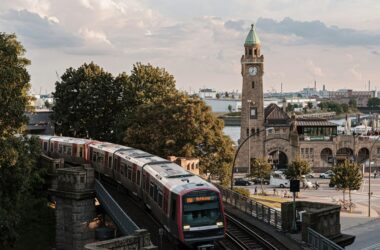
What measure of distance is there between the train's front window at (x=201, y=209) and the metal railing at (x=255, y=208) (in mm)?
5504

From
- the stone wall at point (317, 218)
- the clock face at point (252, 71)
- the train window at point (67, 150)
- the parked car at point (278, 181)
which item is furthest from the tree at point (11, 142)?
the clock face at point (252, 71)

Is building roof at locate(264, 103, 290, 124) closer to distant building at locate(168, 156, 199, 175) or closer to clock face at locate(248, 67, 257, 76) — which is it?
clock face at locate(248, 67, 257, 76)

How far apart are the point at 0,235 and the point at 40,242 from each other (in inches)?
397

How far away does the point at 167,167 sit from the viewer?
1139 inches

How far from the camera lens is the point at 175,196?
23.9 m

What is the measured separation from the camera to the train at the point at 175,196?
2344cm

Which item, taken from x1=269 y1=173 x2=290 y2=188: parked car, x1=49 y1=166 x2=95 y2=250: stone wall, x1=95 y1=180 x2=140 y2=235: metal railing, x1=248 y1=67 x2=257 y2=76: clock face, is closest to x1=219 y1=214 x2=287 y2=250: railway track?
x1=95 y1=180 x2=140 y2=235: metal railing

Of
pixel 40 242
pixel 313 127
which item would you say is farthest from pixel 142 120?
pixel 313 127

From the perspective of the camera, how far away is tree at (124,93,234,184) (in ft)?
168

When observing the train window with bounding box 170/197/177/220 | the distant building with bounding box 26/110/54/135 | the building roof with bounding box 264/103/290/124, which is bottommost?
the train window with bounding box 170/197/177/220

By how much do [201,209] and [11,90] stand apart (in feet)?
41.6

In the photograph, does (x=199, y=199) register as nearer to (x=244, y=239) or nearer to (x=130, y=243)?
(x=130, y=243)

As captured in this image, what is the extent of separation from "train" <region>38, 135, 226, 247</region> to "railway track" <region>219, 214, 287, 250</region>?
2092mm

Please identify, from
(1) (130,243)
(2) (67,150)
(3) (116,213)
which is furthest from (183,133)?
(1) (130,243)
